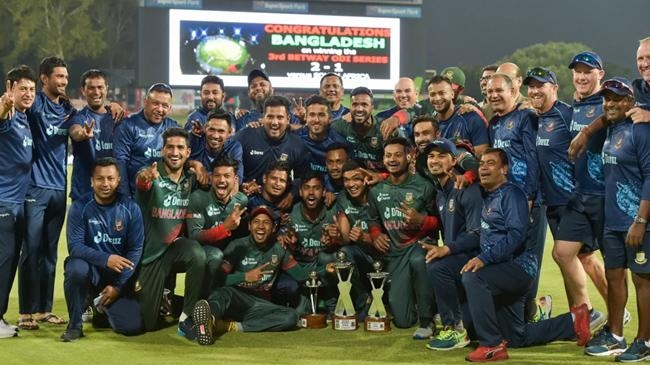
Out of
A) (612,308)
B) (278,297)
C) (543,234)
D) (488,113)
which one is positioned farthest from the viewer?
(488,113)

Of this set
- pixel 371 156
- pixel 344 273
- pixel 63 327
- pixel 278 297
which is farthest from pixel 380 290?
pixel 63 327

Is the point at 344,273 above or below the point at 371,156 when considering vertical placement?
below

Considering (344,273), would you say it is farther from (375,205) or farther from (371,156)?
(371,156)

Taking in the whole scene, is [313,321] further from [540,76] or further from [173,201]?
[540,76]

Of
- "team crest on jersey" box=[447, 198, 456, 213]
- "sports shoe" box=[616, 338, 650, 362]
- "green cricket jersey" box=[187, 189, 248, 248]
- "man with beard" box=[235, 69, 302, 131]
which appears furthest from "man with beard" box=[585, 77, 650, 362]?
"man with beard" box=[235, 69, 302, 131]

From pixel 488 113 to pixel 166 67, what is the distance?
16295 millimetres

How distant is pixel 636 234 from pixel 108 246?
378cm

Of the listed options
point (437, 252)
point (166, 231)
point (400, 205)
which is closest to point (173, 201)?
Answer: point (166, 231)

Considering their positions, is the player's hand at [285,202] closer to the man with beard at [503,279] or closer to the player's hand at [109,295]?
the player's hand at [109,295]

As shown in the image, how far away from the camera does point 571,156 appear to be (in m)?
6.39

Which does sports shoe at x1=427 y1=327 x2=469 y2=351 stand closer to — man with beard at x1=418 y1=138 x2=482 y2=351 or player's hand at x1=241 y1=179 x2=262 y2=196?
man with beard at x1=418 y1=138 x2=482 y2=351

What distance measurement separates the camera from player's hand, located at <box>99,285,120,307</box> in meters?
6.98

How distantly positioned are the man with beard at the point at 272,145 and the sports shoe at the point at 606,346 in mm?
2975

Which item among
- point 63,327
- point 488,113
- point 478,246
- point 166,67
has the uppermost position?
point 166,67
